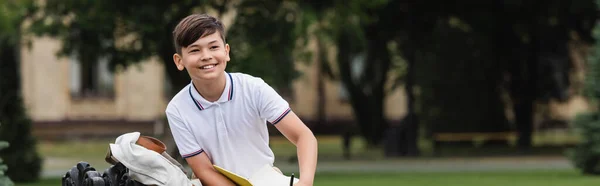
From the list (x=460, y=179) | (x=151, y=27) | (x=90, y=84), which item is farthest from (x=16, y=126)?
(x=90, y=84)

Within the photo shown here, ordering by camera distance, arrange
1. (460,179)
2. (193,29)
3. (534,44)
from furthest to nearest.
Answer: (534,44) < (460,179) < (193,29)

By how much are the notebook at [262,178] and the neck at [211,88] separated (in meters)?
0.29

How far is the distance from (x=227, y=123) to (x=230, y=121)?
0.01 metres

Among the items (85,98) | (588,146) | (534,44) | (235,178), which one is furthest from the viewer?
(85,98)

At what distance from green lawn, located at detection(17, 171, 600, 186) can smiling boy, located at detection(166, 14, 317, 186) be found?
15.2 meters

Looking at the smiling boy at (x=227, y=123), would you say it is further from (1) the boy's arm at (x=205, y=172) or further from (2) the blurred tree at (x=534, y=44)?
(2) the blurred tree at (x=534, y=44)

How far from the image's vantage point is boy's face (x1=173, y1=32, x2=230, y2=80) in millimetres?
5074

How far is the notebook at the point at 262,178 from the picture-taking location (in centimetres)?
515

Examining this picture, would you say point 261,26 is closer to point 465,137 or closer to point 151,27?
point 151,27

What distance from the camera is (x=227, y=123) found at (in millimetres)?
5219

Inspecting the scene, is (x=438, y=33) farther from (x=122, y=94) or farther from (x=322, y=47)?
(x=122, y=94)

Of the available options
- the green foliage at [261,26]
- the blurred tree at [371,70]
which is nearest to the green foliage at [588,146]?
the green foliage at [261,26]

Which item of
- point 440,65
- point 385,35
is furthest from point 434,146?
point 385,35

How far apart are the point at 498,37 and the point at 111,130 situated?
20150 millimetres
